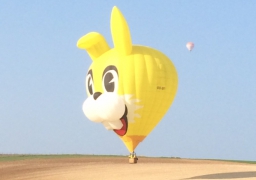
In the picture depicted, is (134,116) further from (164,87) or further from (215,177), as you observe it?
(215,177)

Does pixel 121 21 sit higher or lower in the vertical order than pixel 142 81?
higher

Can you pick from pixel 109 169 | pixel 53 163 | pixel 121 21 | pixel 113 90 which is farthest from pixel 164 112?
pixel 53 163

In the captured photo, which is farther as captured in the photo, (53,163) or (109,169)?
(53,163)

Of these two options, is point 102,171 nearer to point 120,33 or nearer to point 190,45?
point 190,45

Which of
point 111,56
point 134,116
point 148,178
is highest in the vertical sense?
point 111,56

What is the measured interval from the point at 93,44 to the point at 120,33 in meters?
1.91

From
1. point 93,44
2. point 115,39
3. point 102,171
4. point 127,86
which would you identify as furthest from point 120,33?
point 102,171

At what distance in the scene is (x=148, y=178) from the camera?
3188cm

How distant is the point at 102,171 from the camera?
36.2 metres

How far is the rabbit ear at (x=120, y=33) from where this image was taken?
25.5m

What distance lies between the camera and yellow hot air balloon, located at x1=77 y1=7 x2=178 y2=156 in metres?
25.4

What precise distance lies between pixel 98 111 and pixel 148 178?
7817 mm

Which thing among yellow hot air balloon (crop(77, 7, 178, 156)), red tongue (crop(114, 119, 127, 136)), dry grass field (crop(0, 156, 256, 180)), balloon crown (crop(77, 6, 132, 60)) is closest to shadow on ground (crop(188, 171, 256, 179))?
dry grass field (crop(0, 156, 256, 180))

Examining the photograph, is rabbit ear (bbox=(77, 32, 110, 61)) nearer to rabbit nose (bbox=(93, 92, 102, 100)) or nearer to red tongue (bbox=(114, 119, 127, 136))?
rabbit nose (bbox=(93, 92, 102, 100))
